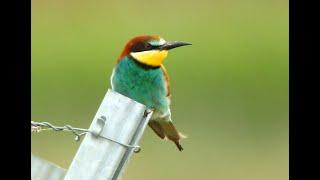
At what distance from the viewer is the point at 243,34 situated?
264 inches

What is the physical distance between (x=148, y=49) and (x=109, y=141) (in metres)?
0.78

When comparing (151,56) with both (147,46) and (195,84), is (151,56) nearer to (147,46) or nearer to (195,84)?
(147,46)

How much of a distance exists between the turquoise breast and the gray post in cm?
81

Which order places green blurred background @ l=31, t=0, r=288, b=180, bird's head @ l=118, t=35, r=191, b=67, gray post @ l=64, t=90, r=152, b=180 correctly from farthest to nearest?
green blurred background @ l=31, t=0, r=288, b=180
bird's head @ l=118, t=35, r=191, b=67
gray post @ l=64, t=90, r=152, b=180

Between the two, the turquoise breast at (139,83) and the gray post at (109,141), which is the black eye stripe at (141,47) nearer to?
the turquoise breast at (139,83)

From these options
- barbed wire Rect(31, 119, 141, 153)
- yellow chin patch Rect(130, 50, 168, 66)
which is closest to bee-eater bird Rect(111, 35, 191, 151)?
yellow chin patch Rect(130, 50, 168, 66)

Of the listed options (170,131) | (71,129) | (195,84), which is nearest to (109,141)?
(71,129)

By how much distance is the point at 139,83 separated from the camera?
3.55 metres

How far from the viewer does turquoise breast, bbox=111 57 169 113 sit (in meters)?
3.53

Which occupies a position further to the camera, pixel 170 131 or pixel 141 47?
pixel 170 131

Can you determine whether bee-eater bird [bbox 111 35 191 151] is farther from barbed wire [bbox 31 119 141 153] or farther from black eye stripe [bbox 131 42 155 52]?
barbed wire [bbox 31 119 141 153]

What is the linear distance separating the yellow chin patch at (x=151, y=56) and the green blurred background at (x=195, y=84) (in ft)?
4.65
